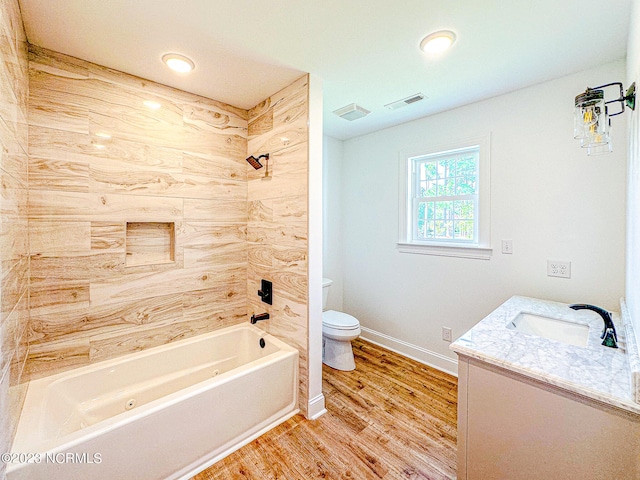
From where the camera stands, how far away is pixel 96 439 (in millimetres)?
1215

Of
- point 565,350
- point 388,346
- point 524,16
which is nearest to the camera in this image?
point 565,350

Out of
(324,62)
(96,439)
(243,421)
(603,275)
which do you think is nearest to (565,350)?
(603,275)

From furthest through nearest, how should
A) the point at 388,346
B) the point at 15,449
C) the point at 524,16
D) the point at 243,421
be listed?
the point at 388,346 < the point at 243,421 < the point at 524,16 < the point at 15,449

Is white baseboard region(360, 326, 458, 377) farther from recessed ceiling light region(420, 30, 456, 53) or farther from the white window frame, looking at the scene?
recessed ceiling light region(420, 30, 456, 53)

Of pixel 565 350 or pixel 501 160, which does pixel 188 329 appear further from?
pixel 501 160

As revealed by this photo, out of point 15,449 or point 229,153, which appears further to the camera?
point 229,153

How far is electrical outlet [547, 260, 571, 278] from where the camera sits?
6.26 ft

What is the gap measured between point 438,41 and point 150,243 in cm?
228

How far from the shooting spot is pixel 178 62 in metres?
1.75

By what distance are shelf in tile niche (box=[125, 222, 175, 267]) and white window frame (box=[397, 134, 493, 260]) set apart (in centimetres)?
210

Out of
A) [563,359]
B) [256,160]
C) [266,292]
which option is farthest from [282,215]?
[563,359]

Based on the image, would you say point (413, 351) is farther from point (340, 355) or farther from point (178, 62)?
point (178, 62)

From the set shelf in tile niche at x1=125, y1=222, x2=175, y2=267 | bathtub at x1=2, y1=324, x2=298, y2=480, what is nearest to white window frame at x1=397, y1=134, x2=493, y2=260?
bathtub at x1=2, y1=324, x2=298, y2=480

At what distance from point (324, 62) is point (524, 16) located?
105 cm
